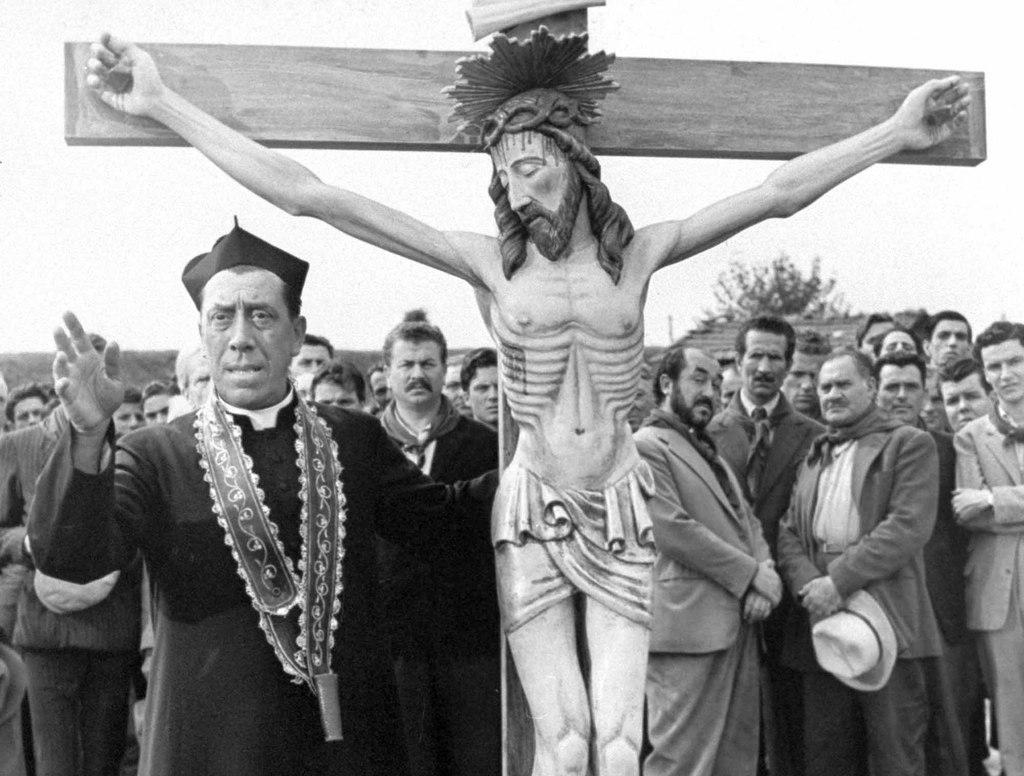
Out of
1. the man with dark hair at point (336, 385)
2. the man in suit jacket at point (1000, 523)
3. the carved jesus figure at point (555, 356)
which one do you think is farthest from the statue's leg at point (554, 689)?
the man in suit jacket at point (1000, 523)

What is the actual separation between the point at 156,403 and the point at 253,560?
3950 millimetres

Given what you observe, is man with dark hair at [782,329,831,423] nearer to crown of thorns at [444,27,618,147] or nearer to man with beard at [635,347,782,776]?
man with beard at [635,347,782,776]

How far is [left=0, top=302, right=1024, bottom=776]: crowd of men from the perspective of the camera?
6.46m

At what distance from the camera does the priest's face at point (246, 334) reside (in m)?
4.77

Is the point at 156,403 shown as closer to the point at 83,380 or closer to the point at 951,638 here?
the point at 951,638

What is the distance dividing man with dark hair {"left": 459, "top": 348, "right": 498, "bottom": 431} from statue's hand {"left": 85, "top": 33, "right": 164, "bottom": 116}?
277 centimetres

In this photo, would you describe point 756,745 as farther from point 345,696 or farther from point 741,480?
point 345,696

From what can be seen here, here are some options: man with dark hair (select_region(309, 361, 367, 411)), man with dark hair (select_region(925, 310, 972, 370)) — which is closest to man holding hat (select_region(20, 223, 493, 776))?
man with dark hair (select_region(309, 361, 367, 411))

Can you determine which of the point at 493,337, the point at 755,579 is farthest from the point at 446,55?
the point at 755,579

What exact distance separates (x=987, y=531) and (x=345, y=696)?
3476 mm

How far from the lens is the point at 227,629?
4.66m

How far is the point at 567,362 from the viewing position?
191 inches

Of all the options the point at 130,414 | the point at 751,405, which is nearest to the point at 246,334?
the point at 751,405

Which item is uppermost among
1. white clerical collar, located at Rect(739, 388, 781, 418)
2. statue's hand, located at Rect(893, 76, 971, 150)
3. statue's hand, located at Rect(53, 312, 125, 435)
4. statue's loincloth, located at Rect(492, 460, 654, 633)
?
statue's hand, located at Rect(893, 76, 971, 150)
